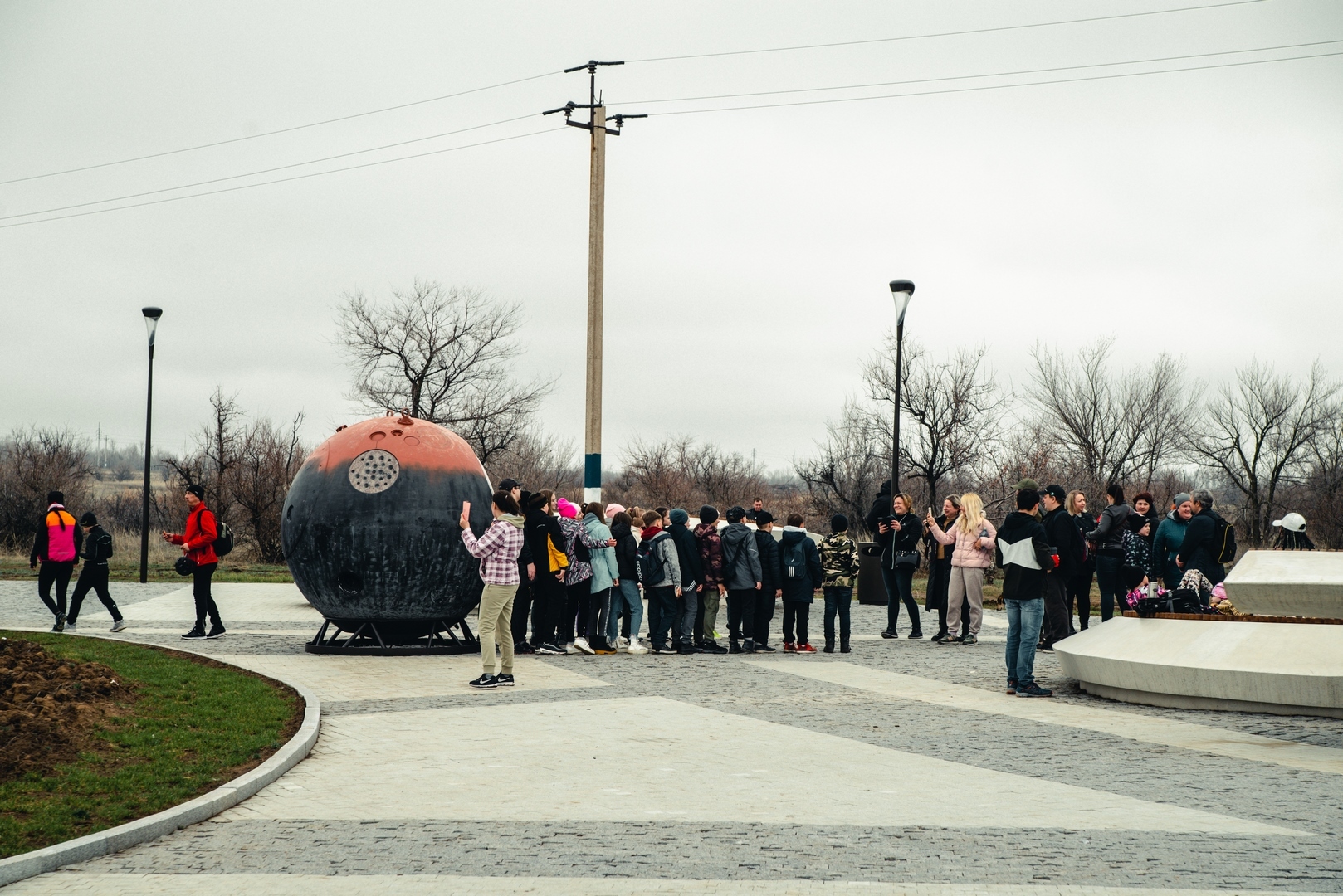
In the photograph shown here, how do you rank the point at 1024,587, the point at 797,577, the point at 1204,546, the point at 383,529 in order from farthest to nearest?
the point at 797,577
the point at 1204,546
the point at 383,529
the point at 1024,587

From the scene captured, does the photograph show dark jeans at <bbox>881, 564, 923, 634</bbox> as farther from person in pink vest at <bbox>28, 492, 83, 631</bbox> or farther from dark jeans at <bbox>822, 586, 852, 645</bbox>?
person in pink vest at <bbox>28, 492, 83, 631</bbox>

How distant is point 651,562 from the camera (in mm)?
14203

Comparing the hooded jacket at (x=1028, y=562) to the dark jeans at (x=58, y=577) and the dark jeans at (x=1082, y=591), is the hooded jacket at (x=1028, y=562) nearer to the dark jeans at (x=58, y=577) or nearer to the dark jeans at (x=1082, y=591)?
the dark jeans at (x=1082, y=591)

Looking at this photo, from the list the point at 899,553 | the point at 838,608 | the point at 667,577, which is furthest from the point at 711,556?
the point at 899,553

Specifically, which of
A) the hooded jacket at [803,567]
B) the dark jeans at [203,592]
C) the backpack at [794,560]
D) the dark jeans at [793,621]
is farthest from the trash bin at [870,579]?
the dark jeans at [203,592]

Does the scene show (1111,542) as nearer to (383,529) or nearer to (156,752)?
(383,529)

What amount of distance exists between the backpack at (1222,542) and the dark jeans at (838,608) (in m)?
4.18

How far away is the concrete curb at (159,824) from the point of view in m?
5.48

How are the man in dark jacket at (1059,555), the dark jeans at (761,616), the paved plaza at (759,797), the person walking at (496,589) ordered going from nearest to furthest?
the paved plaza at (759,797) < the person walking at (496,589) < the man in dark jacket at (1059,555) < the dark jeans at (761,616)

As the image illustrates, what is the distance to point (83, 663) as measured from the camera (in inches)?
397

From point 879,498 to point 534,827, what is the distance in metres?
11.5

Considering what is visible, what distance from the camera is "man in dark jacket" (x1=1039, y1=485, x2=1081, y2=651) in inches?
468

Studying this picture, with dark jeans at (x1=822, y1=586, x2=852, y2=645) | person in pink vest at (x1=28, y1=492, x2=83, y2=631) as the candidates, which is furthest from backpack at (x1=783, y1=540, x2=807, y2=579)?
person in pink vest at (x1=28, y1=492, x2=83, y2=631)

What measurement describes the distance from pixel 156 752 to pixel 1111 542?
11.5 metres
